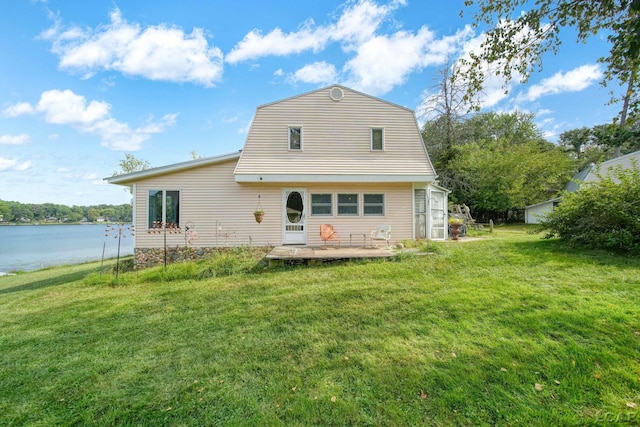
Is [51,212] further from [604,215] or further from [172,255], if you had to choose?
[604,215]

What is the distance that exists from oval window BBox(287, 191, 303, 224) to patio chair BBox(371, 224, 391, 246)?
2.78m

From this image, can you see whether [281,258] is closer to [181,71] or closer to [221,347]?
[221,347]

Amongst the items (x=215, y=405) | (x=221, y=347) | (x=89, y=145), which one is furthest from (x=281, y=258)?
(x=89, y=145)

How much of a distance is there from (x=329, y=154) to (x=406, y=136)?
3136 millimetres

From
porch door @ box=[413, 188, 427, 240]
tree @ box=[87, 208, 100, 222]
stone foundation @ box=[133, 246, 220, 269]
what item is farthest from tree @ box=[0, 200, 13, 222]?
porch door @ box=[413, 188, 427, 240]

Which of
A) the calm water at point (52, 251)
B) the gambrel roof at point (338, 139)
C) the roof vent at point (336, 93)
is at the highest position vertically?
the roof vent at point (336, 93)

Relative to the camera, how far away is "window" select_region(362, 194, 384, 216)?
10.2 meters

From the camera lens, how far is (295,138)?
10203mm

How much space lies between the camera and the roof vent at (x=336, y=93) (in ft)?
33.7

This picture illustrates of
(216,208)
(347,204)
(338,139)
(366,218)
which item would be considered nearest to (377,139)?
(338,139)

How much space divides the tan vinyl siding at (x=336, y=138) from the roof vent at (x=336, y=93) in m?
0.13

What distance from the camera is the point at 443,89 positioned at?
780 inches

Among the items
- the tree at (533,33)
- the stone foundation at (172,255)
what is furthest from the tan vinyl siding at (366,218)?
the tree at (533,33)

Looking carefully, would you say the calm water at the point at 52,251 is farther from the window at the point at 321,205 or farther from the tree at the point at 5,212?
the tree at the point at 5,212
